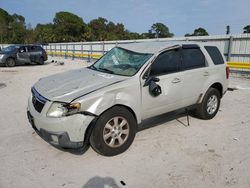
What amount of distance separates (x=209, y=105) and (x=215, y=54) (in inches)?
45.9

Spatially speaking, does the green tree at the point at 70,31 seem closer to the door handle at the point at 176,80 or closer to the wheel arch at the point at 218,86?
the wheel arch at the point at 218,86

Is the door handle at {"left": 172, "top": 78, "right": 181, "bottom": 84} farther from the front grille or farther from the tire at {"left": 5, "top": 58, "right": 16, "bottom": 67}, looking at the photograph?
the tire at {"left": 5, "top": 58, "right": 16, "bottom": 67}

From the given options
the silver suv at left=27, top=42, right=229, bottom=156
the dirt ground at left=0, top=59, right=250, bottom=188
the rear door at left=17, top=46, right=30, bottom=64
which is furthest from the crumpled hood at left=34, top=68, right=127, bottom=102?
the rear door at left=17, top=46, right=30, bottom=64

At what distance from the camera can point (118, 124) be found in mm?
3535

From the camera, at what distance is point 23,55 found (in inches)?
679

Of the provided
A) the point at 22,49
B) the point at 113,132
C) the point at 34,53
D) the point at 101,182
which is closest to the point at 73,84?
the point at 113,132

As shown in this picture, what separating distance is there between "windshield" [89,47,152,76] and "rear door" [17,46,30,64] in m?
14.3

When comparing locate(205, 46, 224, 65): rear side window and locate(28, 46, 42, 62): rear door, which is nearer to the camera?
locate(205, 46, 224, 65): rear side window

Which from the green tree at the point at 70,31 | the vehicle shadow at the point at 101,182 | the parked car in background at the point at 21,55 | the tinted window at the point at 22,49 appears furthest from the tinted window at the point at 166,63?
the green tree at the point at 70,31

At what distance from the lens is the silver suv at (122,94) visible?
320cm

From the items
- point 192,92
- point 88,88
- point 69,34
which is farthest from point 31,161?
point 69,34

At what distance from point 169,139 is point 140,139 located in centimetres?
53

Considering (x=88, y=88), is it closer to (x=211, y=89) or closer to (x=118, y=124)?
(x=118, y=124)

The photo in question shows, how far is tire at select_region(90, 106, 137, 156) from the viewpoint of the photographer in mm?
3321
